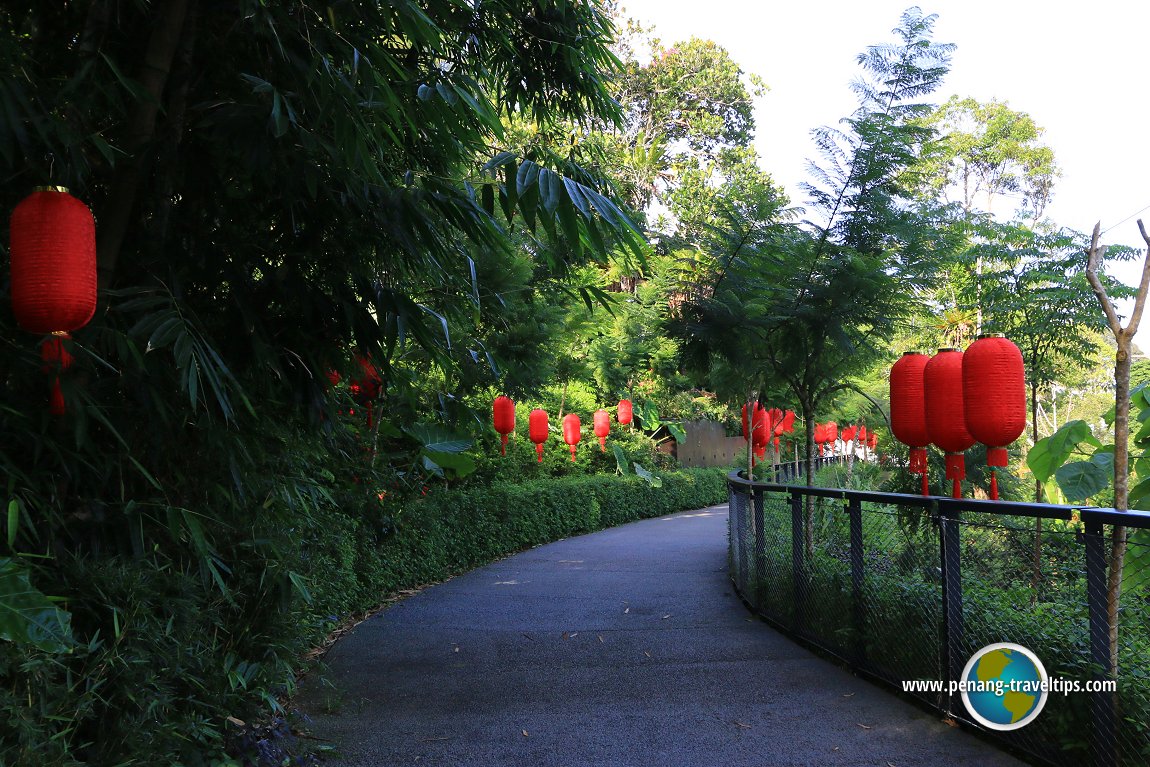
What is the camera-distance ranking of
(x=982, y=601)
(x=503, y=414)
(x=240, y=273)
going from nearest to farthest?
(x=240, y=273) → (x=982, y=601) → (x=503, y=414)

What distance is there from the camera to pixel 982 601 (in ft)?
13.0

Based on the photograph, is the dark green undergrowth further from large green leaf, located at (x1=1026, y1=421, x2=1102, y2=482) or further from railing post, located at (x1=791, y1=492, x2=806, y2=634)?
large green leaf, located at (x1=1026, y1=421, x2=1102, y2=482)

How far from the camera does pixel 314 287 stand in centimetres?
329

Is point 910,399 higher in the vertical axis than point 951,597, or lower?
higher

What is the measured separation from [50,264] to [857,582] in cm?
451

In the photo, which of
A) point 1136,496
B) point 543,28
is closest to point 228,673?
point 543,28

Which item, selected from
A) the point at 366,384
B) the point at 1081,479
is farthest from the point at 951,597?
the point at 366,384

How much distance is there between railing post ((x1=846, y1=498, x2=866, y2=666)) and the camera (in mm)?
4922

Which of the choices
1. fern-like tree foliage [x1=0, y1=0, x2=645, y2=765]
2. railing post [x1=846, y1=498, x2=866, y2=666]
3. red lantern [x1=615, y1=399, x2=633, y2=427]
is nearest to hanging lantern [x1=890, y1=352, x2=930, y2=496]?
railing post [x1=846, y1=498, x2=866, y2=666]

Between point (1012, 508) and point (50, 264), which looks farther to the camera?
point (1012, 508)

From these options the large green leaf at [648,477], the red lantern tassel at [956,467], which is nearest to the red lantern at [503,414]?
the red lantern tassel at [956,467]

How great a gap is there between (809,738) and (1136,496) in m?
2.16

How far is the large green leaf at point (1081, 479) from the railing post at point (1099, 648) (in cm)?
168

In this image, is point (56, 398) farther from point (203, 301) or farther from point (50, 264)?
point (203, 301)
